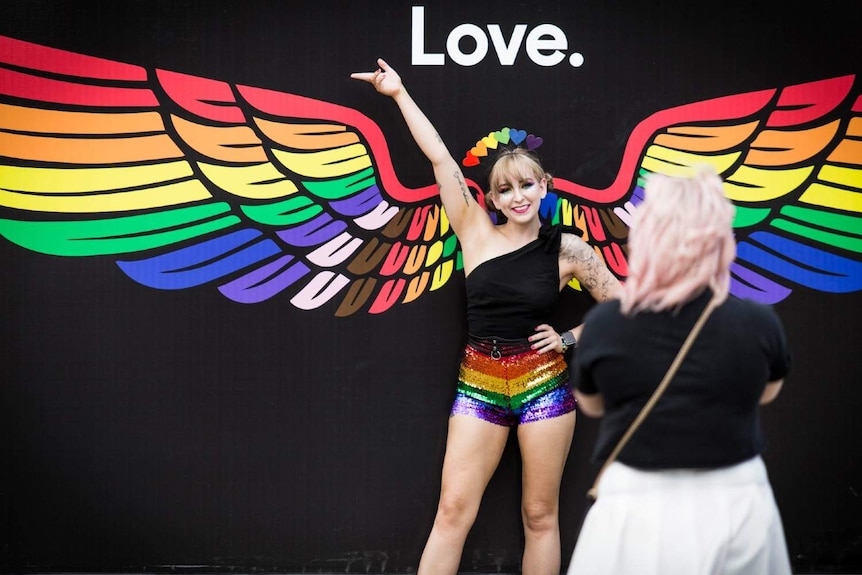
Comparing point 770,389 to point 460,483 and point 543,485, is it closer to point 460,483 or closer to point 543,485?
point 543,485

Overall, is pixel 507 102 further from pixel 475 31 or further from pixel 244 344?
pixel 244 344

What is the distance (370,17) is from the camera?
3652 mm

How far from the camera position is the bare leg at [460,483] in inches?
130

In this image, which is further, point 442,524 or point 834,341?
point 834,341

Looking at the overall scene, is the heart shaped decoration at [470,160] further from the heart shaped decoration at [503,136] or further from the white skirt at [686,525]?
the white skirt at [686,525]

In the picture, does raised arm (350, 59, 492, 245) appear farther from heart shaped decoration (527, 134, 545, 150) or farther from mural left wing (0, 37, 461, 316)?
heart shaped decoration (527, 134, 545, 150)

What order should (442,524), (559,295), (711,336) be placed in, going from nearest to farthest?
(711,336), (442,524), (559,295)

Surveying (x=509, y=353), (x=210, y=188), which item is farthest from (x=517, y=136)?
(x=210, y=188)

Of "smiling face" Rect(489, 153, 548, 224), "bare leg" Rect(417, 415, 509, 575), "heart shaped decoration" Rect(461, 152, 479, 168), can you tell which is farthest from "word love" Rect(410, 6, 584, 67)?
"bare leg" Rect(417, 415, 509, 575)

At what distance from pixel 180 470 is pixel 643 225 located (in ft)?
8.25

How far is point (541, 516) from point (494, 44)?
2014 mm

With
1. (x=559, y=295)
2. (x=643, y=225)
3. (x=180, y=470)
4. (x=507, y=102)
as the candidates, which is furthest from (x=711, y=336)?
(x=180, y=470)

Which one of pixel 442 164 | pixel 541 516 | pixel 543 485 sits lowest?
pixel 541 516

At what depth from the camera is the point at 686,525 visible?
2.04m
